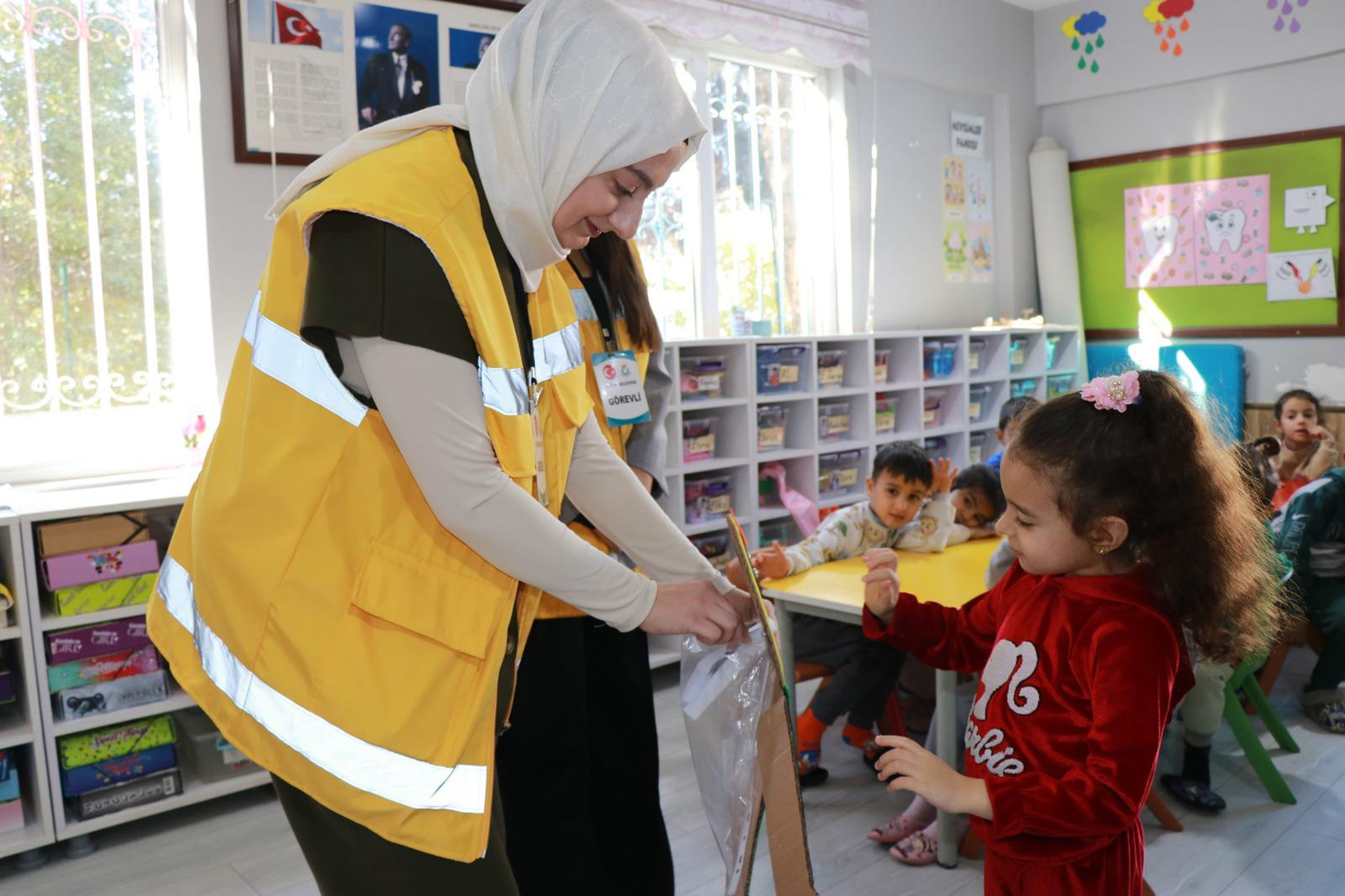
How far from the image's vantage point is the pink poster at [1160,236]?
221 inches

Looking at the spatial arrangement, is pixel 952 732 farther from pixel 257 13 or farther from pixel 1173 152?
pixel 1173 152

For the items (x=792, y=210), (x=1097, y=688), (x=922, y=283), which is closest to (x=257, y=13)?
(x=792, y=210)

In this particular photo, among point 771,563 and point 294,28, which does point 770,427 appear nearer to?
point 771,563

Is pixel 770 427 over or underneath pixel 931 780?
over

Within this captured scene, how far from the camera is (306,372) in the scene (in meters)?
1.03

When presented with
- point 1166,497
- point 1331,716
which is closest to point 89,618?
point 1166,497

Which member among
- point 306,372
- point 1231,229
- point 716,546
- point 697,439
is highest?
point 1231,229

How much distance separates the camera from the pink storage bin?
263cm

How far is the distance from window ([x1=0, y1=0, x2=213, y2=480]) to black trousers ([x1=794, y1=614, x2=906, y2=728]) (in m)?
1.91

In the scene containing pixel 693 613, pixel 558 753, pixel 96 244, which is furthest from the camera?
pixel 96 244

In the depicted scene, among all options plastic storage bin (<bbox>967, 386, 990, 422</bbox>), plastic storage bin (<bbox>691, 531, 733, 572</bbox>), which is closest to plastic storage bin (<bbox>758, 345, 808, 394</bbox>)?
plastic storage bin (<bbox>691, 531, 733, 572</bbox>)

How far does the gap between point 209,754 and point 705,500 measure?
185 cm

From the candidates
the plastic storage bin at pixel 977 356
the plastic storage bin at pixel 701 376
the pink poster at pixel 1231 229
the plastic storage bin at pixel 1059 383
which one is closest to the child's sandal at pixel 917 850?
the plastic storage bin at pixel 701 376

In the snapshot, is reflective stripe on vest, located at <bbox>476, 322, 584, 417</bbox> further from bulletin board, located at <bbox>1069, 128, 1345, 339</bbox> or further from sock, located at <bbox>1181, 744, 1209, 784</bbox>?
bulletin board, located at <bbox>1069, 128, 1345, 339</bbox>
